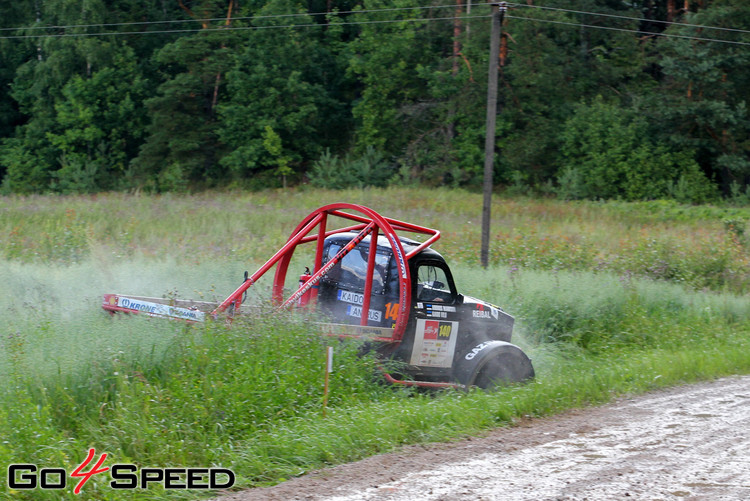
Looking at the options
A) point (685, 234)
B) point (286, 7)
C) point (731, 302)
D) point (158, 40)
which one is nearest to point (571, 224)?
point (685, 234)

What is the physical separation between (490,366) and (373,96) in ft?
132

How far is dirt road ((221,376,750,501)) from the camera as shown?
6.00 metres

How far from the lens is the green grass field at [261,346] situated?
6.51 metres

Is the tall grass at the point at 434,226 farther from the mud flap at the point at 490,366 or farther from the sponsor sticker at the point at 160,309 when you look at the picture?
the mud flap at the point at 490,366

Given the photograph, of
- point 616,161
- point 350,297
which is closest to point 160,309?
point 350,297

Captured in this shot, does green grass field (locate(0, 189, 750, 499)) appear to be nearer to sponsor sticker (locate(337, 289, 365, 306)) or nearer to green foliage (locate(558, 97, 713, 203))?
sponsor sticker (locate(337, 289, 365, 306))

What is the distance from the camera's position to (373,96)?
47.9 meters

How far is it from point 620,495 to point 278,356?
12.3 ft

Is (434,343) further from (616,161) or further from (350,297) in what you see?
(616,161)

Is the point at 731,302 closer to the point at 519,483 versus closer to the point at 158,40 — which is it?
the point at 519,483

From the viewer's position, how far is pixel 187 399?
7031mm

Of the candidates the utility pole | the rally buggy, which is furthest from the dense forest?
the rally buggy

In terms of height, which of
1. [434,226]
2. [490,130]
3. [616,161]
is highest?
[490,130]

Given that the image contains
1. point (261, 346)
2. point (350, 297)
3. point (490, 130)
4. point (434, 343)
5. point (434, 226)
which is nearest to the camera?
point (261, 346)
